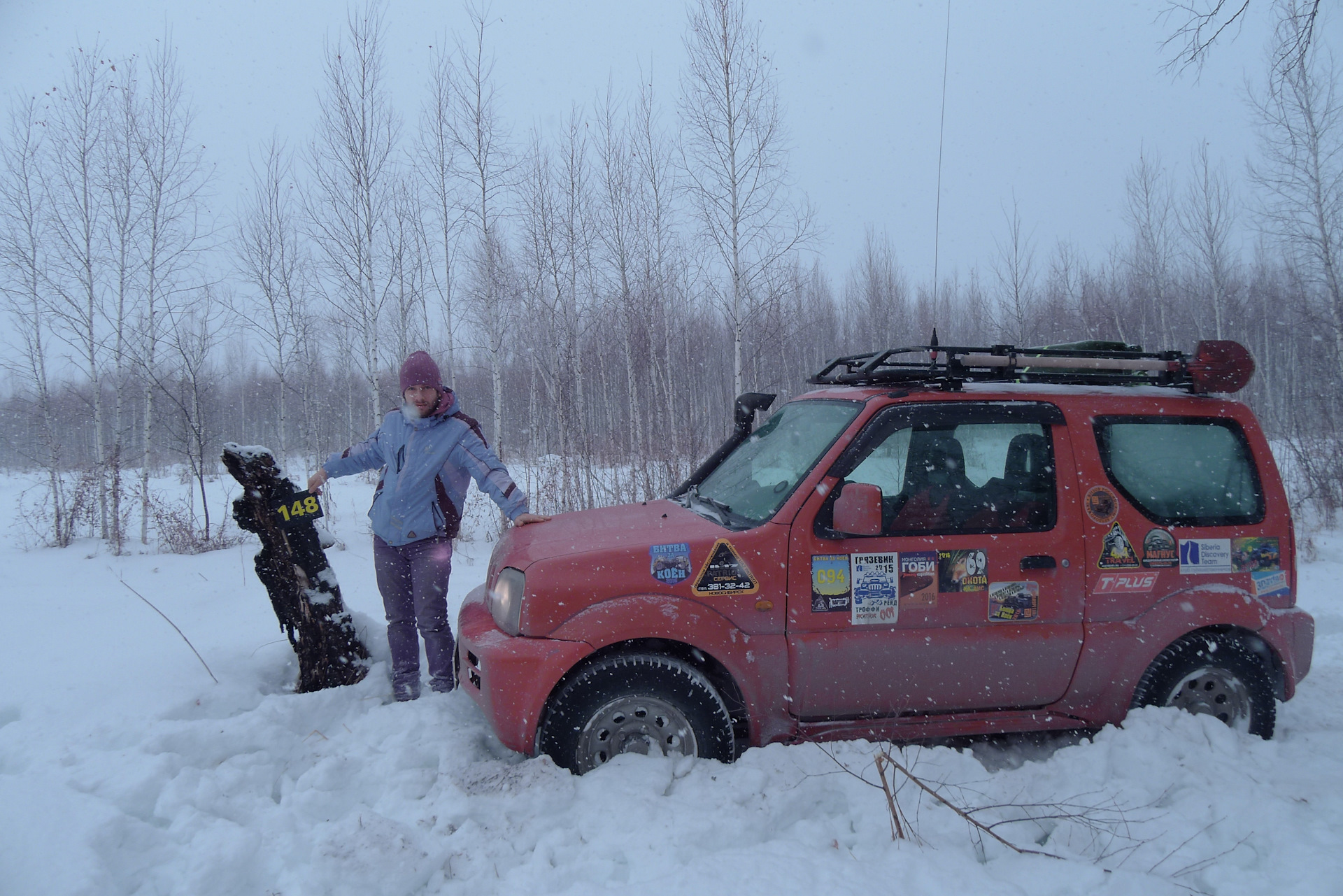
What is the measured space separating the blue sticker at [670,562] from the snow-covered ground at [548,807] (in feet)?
2.50

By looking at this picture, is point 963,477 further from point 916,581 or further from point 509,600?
point 509,600

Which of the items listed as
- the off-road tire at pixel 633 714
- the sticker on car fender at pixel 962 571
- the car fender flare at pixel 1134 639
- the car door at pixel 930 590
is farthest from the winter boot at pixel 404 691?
the car fender flare at pixel 1134 639

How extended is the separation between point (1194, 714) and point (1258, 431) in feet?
4.88

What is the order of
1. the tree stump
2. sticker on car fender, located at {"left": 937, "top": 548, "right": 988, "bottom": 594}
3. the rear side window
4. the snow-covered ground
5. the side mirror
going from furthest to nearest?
the tree stump < the rear side window < sticker on car fender, located at {"left": 937, "top": 548, "right": 988, "bottom": 594} < the side mirror < the snow-covered ground

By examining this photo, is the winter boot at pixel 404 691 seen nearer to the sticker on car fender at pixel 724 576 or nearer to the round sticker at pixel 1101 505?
the sticker on car fender at pixel 724 576

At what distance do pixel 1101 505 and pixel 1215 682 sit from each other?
1064 millimetres

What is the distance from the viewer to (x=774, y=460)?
11.5 feet

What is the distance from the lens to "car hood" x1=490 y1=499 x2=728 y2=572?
295 cm

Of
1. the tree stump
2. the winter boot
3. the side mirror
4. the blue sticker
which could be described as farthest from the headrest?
the tree stump

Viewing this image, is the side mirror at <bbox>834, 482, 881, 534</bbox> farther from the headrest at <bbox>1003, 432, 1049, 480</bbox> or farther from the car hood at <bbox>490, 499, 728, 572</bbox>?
the headrest at <bbox>1003, 432, 1049, 480</bbox>

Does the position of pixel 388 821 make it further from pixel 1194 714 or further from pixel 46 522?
pixel 46 522

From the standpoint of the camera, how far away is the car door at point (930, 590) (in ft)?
9.53

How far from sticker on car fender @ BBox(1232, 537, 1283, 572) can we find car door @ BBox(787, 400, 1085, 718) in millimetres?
866

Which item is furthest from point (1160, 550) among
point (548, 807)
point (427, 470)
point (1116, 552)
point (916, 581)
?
point (427, 470)
